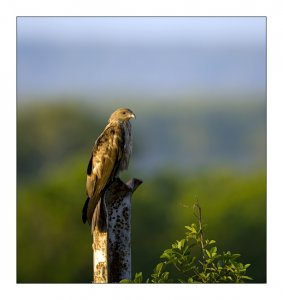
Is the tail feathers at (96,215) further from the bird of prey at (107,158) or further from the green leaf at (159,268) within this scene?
the green leaf at (159,268)

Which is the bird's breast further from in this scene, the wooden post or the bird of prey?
the wooden post

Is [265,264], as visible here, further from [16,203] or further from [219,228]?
[16,203]

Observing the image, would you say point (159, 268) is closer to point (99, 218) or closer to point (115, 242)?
point (115, 242)

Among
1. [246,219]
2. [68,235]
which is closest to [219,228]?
[246,219]

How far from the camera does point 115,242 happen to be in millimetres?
5836

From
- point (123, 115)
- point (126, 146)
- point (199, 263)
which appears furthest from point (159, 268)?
point (123, 115)

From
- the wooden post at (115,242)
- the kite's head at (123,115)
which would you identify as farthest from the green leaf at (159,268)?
the kite's head at (123,115)

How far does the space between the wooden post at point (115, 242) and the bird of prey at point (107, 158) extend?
0.12 m

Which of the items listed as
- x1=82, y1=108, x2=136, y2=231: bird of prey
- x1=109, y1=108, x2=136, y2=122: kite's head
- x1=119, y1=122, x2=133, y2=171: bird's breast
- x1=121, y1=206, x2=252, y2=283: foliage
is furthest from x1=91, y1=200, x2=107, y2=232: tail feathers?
x1=109, y1=108, x2=136, y2=122: kite's head

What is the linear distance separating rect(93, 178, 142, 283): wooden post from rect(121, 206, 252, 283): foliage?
0.15 meters

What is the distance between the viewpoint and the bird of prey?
6.04 m

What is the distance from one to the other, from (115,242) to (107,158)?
83 cm

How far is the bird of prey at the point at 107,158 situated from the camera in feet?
19.8

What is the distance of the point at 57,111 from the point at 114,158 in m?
1.24
